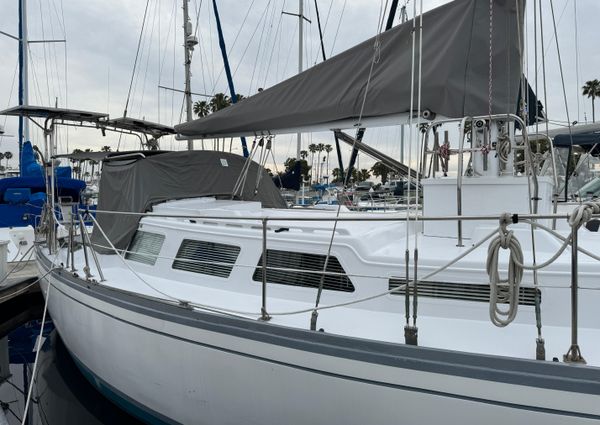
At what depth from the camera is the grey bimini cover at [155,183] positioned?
17.4 ft

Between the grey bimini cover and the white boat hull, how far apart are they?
1.22 m

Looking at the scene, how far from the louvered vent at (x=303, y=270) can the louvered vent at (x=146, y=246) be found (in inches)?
53.5

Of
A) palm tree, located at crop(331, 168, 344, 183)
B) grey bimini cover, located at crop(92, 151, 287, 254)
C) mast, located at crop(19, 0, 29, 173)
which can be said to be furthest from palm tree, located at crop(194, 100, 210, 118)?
grey bimini cover, located at crop(92, 151, 287, 254)

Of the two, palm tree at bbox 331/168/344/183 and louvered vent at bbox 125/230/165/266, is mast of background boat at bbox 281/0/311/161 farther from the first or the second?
louvered vent at bbox 125/230/165/266

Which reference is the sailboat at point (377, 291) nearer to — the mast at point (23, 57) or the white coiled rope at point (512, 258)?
the white coiled rope at point (512, 258)

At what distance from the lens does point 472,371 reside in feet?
7.70

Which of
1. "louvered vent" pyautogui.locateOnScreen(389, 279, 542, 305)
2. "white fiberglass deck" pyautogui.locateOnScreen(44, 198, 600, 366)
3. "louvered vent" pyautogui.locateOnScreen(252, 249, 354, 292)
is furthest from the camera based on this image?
"louvered vent" pyautogui.locateOnScreen(252, 249, 354, 292)

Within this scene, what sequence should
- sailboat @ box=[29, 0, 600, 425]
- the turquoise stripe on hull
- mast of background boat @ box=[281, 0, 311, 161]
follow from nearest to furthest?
sailboat @ box=[29, 0, 600, 425] < the turquoise stripe on hull < mast of background boat @ box=[281, 0, 311, 161]

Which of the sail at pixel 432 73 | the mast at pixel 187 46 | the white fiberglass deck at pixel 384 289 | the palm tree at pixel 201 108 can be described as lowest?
the white fiberglass deck at pixel 384 289

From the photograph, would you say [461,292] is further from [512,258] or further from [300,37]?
[300,37]

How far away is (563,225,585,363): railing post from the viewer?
2.21 metres

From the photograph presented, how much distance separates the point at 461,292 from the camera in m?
2.98

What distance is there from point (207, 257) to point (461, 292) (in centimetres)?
221

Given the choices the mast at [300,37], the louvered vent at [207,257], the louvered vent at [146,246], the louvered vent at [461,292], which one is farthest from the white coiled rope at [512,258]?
the mast at [300,37]
